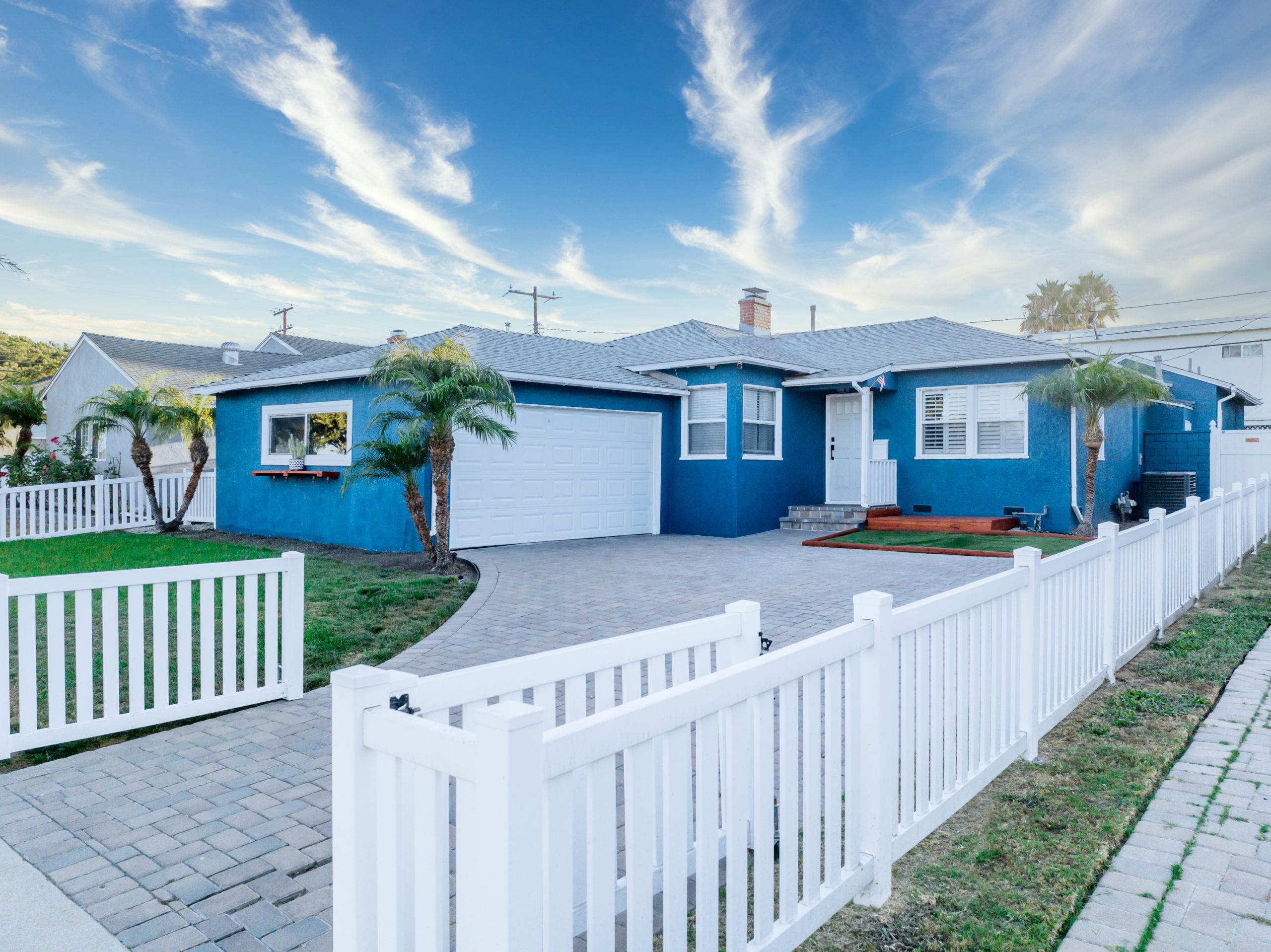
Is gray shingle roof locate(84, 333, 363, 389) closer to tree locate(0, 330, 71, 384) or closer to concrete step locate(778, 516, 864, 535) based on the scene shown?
tree locate(0, 330, 71, 384)

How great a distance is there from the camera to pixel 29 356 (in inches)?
1601

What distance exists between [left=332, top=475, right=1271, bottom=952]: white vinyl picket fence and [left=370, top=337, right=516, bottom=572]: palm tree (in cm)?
730


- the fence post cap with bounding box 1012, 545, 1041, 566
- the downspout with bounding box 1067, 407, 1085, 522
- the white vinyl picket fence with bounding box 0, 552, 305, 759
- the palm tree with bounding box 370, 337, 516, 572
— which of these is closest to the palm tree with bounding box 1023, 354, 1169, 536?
the downspout with bounding box 1067, 407, 1085, 522

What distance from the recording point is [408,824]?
1.65m

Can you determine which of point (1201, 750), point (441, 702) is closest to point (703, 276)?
point (1201, 750)

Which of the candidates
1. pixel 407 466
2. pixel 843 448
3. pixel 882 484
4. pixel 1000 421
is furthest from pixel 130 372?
pixel 1000 421

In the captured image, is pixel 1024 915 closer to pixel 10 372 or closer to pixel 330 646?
pixel 330 646

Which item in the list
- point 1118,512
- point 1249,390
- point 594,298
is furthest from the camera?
point 594,298

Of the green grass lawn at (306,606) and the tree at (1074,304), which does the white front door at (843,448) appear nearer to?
the green grass lawn at (306,606)

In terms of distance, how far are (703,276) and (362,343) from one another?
65.0ft

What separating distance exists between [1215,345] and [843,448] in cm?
1861

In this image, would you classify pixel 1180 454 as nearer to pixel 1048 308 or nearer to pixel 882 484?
pixel 882 484

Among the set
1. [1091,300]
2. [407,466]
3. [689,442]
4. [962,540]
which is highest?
[1091,300]

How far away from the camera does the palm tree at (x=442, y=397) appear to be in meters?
10.0
